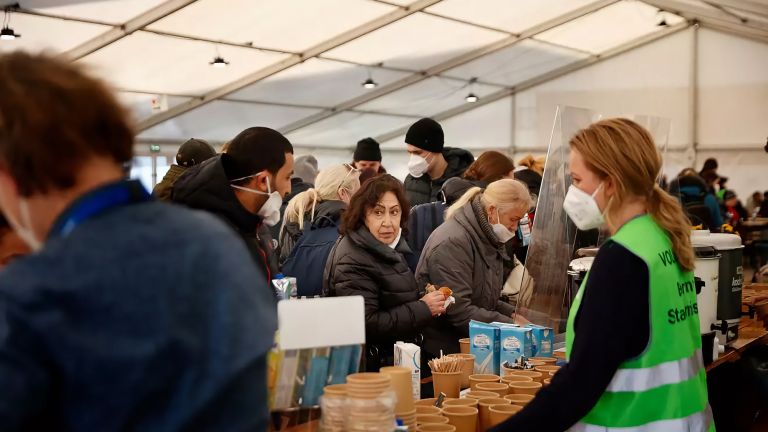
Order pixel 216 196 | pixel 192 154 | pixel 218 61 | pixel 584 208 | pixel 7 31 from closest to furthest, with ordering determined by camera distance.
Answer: pixel 584 208
pixel 216 196
pixel 192 154
pixel 7 31
pixel 218 61

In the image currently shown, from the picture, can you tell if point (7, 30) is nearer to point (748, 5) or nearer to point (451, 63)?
point (451, 63)

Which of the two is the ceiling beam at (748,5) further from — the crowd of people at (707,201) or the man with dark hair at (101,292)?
the man with dark hair at (101,292)

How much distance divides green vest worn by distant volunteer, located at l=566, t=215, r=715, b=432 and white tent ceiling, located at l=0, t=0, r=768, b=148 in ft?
20.5

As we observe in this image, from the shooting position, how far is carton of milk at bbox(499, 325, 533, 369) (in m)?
2.91

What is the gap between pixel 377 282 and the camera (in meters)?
3.50

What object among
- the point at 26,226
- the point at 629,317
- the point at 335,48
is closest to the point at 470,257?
the point at 629,317

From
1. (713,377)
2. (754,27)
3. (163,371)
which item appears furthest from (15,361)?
(754,27)

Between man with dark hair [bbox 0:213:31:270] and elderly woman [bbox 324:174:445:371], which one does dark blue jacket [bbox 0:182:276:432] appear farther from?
elderly woman [bbox 324:174:445:371]

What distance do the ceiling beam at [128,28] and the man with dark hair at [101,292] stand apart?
7.09 metres

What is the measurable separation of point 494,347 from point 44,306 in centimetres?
209

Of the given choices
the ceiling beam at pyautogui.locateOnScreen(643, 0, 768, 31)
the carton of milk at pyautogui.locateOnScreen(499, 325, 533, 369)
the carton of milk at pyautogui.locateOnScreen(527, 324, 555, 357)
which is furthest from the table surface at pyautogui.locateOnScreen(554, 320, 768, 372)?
the ceiling beam at pyautogui.locateOnScreen(643, 0, 768, 31)

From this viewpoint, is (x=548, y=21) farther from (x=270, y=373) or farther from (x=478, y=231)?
(x=270, y=373)

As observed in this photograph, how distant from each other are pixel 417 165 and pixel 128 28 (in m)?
4.02

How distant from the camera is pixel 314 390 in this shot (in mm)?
1962
